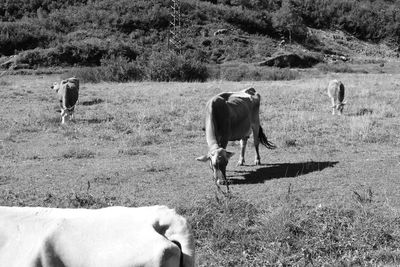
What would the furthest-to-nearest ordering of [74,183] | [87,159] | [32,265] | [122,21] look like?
[122,21]
[87,159]
[74,183]
[32,265]

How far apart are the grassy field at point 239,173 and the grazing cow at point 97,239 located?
373 cm

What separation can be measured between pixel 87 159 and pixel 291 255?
743 cm

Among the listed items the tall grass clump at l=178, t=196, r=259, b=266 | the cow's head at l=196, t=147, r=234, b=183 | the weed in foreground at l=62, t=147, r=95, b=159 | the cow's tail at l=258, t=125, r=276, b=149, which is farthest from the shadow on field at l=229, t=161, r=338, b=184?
the weed in foreground at l=62, t=147, r=95, b=159

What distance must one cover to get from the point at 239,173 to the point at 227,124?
106 cm

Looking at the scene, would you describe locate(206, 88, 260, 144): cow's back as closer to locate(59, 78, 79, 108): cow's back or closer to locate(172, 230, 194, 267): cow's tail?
locate(59, 78, 79, 108): cow's back

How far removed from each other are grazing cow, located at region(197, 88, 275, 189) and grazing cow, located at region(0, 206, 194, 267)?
23.6 feet

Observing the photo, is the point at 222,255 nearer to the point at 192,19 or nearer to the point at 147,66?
the point at 147,66

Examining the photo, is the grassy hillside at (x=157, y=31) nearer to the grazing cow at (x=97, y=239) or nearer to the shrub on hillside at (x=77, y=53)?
the shrub on hillside at (x=77, y=53)

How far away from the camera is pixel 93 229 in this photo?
8.98 ft

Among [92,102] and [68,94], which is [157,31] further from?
[68,94]

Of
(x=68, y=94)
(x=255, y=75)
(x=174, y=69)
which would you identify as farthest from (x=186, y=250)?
(x=255, y=75)

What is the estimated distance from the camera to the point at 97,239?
8.83 ft

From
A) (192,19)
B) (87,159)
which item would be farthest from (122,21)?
(87,159)

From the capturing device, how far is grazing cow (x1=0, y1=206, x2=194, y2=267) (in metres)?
2.61
